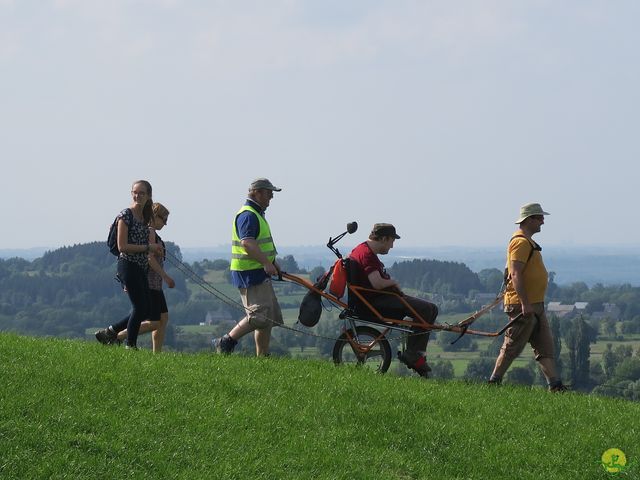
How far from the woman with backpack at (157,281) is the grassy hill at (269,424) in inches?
62.9

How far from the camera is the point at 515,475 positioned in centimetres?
1082

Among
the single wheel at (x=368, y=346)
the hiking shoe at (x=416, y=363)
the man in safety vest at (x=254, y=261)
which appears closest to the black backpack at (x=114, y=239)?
the man in safety vest at (x=254, y=261)

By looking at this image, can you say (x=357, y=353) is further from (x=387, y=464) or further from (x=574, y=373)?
(x=574, y=373)

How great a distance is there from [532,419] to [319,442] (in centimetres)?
265

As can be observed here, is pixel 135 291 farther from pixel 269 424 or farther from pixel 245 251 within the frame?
pixel 269 424

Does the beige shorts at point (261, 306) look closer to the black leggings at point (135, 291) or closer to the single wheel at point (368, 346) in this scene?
the single wheel at point (368, 346)

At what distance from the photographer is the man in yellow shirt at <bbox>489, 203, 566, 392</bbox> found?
557 inches

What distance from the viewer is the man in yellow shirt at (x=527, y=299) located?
1416 cm

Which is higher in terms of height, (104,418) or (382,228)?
(382,228)

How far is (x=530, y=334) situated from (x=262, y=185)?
3861 millimetres

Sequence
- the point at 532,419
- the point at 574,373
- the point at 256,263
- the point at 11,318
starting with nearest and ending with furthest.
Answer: the point at 532,419 < the point at 256,263 < the point at 574,373 < the point at 11,318

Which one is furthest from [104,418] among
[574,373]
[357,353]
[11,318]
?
[11,318]
